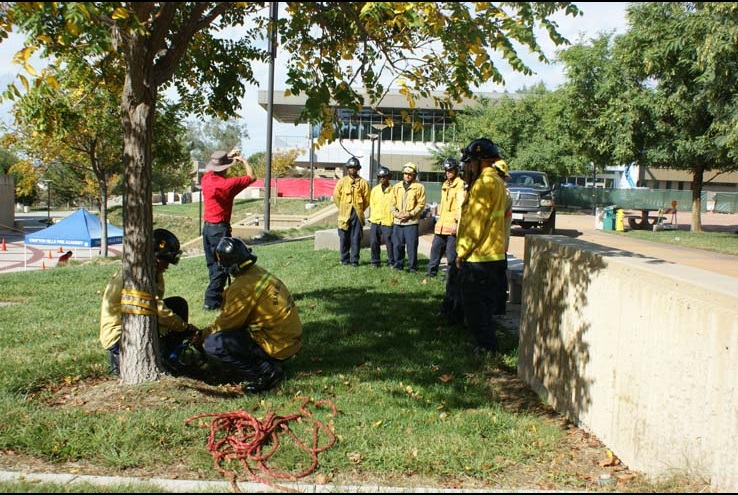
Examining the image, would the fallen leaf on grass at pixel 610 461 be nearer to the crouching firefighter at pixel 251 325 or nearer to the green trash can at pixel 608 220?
the crouching firefighter at pixel 251 325

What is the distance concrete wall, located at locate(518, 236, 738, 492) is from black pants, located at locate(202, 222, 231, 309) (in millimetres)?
3885

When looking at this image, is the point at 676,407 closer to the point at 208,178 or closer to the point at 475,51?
the point at 475,51

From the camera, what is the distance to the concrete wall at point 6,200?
3678cm

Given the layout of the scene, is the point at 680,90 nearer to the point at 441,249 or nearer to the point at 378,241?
the point at 378,241

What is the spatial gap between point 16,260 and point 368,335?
19.6 m

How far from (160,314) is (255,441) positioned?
72.8 inches

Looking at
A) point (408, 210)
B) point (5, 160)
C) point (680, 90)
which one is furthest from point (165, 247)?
point (5, 160)

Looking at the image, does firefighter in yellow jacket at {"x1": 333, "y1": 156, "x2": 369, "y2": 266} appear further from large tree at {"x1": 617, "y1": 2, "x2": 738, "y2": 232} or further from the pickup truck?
large tree at {"x1": 617, "y1": 2, "x2": 738, "y2": 232}

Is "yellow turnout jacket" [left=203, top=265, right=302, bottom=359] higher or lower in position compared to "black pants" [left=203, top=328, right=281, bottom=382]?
Result: higher

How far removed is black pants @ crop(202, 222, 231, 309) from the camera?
753 centimetres

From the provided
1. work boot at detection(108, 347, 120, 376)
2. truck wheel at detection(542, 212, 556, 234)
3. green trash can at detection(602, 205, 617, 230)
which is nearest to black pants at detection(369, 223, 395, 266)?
work boot at detection(108, 347, 120, 376)

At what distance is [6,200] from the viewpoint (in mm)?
37281

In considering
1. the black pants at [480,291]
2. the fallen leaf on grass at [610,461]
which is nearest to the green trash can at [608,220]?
the black pants at [480,291]

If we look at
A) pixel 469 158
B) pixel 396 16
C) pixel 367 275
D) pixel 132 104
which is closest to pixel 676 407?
pixel 396 16
